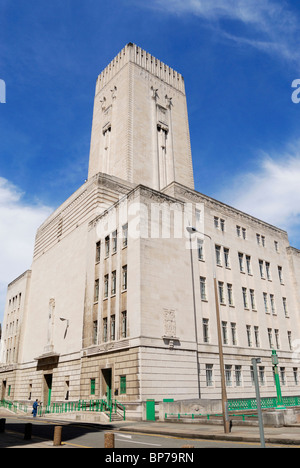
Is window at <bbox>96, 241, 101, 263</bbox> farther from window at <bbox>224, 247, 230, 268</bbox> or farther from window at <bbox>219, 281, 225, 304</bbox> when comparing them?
window at <bbox>224, 247, 230, 268</bbox>

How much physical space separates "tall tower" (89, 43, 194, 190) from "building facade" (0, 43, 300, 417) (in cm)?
22

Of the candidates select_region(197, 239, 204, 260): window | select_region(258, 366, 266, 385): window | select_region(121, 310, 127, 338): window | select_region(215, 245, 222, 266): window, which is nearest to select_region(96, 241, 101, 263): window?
select_region(121, 310, 127, 338): window

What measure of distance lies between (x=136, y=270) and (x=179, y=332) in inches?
264

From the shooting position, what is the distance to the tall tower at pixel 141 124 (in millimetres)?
51469

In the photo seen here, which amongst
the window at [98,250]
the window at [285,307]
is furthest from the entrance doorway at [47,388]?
the window at [285,307]

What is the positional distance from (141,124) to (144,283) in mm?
29507

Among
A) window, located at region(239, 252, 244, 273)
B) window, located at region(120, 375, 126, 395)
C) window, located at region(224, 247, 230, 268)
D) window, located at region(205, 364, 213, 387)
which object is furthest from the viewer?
window, located at region(239, 252, 244, 273)

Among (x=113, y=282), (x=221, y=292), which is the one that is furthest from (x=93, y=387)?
(x=221, y=292)

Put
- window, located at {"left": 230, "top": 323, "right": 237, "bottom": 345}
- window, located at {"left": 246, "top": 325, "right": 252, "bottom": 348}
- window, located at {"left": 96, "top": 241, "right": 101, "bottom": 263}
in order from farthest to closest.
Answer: window, located at {"left": 246, "top": 325, "right": 252, "bottom": 348} < window, located at {"left": 96, "top": 241, "right": 101, "bottom": 263} < window, located at {"left": 230, "top": 323, "right": 237, "bottom": 345}

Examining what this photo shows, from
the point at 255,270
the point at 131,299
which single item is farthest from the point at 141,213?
the point at 255,270

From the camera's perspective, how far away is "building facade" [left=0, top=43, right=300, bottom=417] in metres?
31.9

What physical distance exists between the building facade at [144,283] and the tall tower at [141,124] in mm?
218

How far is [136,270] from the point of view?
105 ft
